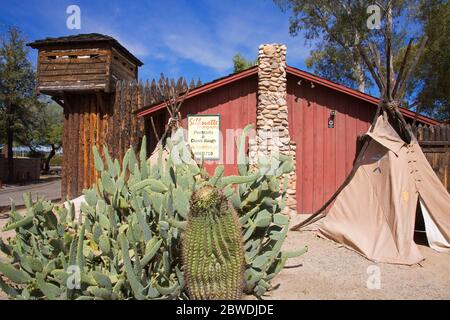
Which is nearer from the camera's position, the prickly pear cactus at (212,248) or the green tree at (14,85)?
the prickly pear cactus at (212,248)

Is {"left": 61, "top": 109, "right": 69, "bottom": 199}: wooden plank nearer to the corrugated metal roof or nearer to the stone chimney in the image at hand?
the corrugated metal roof

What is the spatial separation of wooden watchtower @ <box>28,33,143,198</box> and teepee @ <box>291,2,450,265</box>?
7972 mm

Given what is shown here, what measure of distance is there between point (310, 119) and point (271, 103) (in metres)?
1.41

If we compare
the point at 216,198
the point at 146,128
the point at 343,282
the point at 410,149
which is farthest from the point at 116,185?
the point at 146,128

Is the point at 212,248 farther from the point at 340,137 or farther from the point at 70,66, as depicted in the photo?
Answer: the point at 70,66

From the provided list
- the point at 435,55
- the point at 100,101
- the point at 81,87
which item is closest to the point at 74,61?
the point at 81,87

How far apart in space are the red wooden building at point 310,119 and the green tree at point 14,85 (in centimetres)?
1801

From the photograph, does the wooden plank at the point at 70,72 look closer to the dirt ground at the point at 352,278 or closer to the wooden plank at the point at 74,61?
the wooden plank at the point at 74,61

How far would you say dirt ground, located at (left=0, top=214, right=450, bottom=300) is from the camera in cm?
438

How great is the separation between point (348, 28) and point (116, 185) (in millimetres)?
19031

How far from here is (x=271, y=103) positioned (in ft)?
31.4

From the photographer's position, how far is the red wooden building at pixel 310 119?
32.8 ft

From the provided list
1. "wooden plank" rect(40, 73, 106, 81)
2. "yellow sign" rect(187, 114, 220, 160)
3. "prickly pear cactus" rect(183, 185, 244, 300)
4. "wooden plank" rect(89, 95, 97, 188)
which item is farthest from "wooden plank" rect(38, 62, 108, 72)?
"prickly pear cactus" rect(183, 185, 244, 300)

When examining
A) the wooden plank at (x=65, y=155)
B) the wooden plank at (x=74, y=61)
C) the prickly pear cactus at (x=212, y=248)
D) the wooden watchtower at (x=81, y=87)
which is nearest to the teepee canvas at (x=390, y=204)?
the prickly pear cactus at (x=212, y=248)
